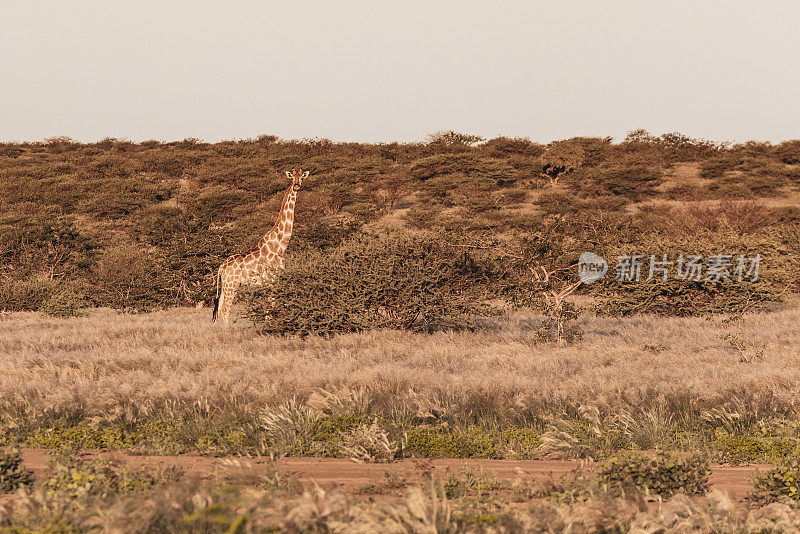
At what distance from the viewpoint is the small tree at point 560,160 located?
43688 millimetres

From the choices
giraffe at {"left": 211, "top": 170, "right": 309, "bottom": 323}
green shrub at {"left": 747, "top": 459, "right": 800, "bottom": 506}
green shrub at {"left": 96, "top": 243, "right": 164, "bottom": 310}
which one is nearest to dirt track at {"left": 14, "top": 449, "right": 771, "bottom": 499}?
green shrub at {"left": 747, "top": 459, "right": 800, "bottom": 506}

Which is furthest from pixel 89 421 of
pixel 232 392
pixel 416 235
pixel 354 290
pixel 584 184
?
pixel 584 184

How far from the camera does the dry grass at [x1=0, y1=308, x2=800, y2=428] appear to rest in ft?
22.7

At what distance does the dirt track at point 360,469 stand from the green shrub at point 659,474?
224 millimetres

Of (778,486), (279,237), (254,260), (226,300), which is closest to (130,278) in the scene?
(226,300)

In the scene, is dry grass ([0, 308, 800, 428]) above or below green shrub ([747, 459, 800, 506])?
below

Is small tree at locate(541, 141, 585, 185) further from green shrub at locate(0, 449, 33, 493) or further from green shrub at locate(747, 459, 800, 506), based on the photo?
green shrub at locate(0, 449, 33, 493)

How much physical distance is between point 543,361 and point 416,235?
4.28m

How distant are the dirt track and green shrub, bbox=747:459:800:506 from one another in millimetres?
116

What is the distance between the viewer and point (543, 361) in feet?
30.3

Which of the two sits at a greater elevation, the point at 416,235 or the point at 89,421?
the point at 416,235

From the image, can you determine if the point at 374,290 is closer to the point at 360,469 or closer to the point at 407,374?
the point at 407,374

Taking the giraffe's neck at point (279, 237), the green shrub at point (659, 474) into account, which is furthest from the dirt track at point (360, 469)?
the giraffe's neck at point (279, 237)

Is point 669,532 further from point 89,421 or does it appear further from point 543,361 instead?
point 543,361
